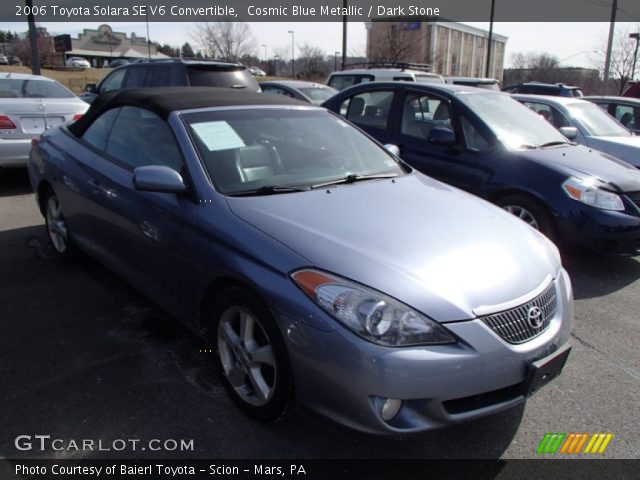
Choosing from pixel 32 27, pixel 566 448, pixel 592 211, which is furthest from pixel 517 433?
pixel 32 27

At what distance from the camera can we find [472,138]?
5324mm

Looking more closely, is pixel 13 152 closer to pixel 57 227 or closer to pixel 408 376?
pixel 57 227

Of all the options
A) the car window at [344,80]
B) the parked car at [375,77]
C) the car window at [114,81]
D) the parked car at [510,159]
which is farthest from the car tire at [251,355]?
the car window at [344,80]

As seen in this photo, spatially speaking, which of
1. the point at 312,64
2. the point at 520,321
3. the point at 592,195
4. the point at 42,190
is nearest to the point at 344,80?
the point at 592,195

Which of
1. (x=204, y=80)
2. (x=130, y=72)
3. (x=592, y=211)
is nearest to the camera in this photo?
(x=592, y=211)

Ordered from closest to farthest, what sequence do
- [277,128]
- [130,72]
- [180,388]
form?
1. [180,388]
2. [277,128]
3. [130,72]

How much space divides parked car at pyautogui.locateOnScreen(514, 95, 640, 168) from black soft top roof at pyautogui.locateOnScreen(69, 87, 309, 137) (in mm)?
5035

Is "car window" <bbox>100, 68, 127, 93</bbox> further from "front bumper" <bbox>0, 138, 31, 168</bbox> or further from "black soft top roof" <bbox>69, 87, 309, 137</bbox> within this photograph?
"black soft top roof" <bbox>69, 87, 309, 137</bbox>

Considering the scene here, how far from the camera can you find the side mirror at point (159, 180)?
110 inches

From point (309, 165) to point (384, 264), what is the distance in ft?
3.93

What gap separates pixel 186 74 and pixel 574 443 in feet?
24.3

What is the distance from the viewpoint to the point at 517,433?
102 inches

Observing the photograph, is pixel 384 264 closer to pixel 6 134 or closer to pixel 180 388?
pixel 180 388

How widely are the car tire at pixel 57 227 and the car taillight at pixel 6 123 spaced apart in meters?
2.69
